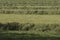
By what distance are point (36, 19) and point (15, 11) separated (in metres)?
5.15

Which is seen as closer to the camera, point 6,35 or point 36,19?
point 6,35

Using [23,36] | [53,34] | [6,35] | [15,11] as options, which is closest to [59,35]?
[53,34]

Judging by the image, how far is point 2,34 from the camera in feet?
67.6

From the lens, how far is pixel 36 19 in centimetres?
2438

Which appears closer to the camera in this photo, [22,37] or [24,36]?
[22,37]

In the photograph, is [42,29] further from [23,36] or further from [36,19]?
[36,19]

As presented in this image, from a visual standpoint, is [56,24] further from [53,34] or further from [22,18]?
[22,18]

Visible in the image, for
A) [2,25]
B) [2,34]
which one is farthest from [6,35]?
[2,25]

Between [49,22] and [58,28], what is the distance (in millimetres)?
1864

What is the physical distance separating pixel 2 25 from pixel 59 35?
4823 millimetres

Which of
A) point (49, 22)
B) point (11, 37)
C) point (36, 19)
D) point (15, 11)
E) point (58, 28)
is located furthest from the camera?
point (15, 11)

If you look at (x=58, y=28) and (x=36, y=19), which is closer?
(x=58, y=28)

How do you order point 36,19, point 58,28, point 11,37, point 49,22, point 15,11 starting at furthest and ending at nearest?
point 15,11, point 36,19, point 49,22, point 58,28, point 11,37

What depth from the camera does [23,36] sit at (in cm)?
1984
